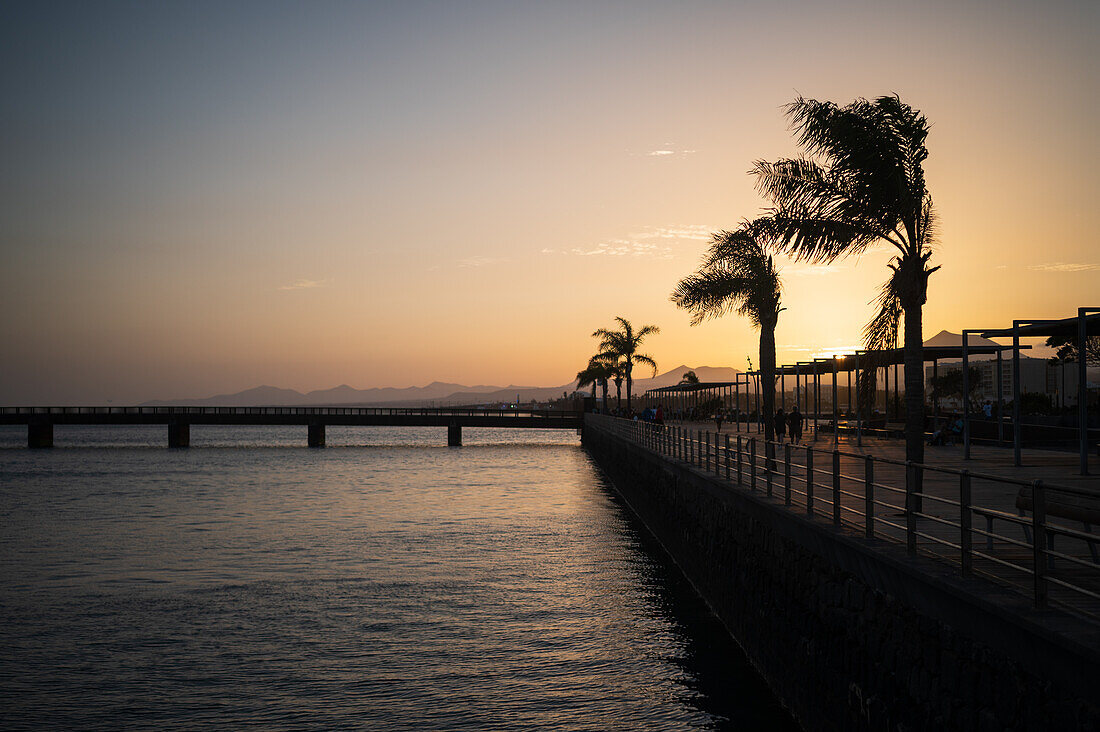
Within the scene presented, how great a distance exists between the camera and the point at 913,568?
7.55 meters

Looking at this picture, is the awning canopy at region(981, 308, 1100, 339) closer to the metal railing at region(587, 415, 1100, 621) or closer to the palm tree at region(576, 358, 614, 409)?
the metal railing at region(587, 415, 1100, 621)

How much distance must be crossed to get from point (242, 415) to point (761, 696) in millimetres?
75251

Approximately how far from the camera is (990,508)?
12312mm

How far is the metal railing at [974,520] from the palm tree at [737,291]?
8.54 metres

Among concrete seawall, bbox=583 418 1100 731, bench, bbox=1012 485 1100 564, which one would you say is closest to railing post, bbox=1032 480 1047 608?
concrete seawall, bbox=583 418 1100 731

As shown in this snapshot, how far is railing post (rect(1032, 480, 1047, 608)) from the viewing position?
5.88m

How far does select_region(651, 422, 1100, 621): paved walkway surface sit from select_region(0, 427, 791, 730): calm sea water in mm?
2787

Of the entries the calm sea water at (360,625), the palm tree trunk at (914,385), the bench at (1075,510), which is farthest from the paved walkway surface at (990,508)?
the calm sea water at (360,625)

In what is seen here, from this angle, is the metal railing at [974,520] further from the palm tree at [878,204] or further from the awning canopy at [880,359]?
the awning canopy at [880,359]

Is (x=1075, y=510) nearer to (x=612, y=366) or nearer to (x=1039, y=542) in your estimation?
(x=1039, y=542)

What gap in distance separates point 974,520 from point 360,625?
A: 10.2 m

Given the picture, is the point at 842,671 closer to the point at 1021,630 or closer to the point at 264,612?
the point at 1021,630

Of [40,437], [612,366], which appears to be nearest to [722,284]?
[612,366]

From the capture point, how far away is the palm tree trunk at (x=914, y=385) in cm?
1344
